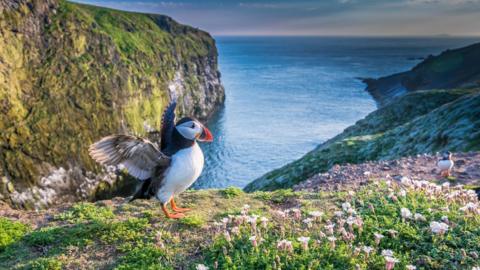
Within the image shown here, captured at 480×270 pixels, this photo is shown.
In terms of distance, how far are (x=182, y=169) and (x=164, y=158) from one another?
55 centimetres

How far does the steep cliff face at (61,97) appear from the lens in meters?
60.8

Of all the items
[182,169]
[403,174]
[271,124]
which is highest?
[182,169]

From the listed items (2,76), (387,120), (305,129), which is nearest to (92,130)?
(2,76)

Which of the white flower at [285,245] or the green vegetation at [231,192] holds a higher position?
the white flower at [285,245]

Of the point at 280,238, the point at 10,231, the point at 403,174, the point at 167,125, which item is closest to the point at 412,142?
the point at 403,174

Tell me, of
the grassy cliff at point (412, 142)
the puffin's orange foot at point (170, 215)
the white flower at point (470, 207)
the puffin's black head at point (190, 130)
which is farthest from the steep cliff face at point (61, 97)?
the white flower at point (470, 207)

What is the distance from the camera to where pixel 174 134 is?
30.1 ft

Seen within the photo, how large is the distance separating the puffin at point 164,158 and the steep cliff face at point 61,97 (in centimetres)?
3972

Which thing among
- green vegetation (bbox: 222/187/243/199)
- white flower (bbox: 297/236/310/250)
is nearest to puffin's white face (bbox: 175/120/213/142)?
white flower (bbox: 297/236/310/250)

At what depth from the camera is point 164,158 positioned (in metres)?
8.89

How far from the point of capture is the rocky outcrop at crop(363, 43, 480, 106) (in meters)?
124

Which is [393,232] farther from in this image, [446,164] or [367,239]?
[446,164]

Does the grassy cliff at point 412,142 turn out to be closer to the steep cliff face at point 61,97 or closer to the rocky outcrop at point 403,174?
the rocky outcrop at point 403,174

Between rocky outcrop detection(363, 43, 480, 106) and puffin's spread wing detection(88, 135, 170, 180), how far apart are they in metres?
125
